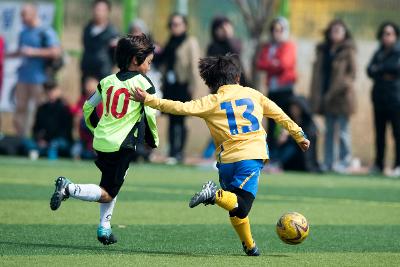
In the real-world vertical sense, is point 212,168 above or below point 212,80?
below

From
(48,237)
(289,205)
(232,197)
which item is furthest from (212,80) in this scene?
(289,205)

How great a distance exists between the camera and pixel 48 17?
76.3 feet

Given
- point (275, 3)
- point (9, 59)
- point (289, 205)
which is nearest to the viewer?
point (289, 205)

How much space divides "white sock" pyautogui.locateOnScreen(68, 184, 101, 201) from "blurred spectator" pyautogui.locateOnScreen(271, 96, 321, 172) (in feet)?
33.3

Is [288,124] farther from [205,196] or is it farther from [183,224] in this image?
[183,224]

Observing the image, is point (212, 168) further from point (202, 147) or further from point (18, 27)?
point (18, 27)

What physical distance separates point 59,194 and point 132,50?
135cm

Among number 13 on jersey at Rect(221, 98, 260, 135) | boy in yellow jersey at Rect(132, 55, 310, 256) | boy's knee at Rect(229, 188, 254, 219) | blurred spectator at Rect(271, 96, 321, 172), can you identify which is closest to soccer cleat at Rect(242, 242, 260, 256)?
boy in yellow jersey at Rect(132, 55, 310, 256)

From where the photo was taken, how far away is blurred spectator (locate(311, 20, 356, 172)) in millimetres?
19672

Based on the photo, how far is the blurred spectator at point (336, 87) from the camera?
64.5ft

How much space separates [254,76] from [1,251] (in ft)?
47.9

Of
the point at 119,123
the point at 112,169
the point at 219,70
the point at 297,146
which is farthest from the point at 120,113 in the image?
the point at 297,146

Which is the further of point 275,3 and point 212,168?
point 275,3

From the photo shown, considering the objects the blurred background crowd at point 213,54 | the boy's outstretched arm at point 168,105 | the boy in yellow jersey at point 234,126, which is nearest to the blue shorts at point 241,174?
the boy in yellow jersey at point 234,126
